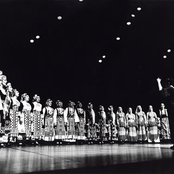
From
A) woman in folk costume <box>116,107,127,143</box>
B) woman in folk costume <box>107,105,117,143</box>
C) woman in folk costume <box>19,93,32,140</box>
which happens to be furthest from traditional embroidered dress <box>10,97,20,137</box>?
woman in folk costume <box>116,107,127,143</box>

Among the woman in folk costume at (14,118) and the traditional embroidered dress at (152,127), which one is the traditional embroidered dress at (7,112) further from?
the traditional embroidered dress at (152,127)

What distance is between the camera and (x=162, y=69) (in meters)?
6.02

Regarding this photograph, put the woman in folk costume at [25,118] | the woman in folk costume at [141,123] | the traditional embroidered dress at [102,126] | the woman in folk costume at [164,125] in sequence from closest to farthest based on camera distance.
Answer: the woman in folk costume at [25,118]
the woman in folk costume at [164,125]
the traditional embroidered dress at [102,126]
the woman in folk costume at [141,123]

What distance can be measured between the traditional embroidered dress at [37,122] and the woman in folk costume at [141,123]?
2507mm

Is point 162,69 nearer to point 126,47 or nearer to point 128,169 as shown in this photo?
point 126,47

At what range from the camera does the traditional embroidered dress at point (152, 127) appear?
18.5 ft

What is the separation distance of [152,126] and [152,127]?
0.10 ft

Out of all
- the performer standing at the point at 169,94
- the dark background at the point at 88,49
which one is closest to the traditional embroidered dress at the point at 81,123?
the dark background at the point at 88,49

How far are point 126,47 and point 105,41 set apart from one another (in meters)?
0.61

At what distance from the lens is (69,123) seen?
17.5ft

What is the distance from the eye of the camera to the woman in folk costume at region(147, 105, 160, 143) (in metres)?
5.65

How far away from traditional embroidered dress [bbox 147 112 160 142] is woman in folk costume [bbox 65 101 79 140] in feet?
6.15

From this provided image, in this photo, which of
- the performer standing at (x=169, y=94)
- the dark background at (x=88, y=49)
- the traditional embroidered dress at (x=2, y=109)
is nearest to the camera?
the performer standing at (x=169, y=94)

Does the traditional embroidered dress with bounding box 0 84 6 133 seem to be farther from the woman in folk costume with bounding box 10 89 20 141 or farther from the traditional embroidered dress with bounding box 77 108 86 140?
the traditional embroidered dress with bounding box 77 108 86 140
